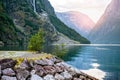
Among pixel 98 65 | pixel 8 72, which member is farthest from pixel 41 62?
pixel 98 65

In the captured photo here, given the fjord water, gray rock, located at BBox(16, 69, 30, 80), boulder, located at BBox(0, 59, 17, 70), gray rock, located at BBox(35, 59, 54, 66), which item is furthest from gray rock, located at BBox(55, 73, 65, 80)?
the fjord water

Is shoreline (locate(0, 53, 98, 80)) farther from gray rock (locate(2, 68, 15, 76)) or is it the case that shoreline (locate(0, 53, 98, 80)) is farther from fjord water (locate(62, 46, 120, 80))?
fjord water (locate(62, 46, 120, 80))

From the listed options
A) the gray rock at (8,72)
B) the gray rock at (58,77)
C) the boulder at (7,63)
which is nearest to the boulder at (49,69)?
the gray rock at (58,77)

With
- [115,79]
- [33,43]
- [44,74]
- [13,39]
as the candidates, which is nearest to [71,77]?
[44,74]

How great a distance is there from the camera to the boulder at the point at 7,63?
67.0 ft

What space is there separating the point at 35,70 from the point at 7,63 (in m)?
2.07

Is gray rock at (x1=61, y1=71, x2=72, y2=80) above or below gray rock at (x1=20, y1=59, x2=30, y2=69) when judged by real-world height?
below

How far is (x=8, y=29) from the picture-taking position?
644 ft

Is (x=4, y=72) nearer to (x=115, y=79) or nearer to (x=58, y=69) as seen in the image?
(x=58, y=69)

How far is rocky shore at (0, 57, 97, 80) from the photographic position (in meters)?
20.2

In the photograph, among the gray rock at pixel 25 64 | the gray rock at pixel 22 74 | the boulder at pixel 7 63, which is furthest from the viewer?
the gray rock at pixel 25 64

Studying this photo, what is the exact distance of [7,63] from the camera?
68.0 feet

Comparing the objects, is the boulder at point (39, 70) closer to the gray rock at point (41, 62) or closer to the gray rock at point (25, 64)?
the gray rock at point (41, 62)

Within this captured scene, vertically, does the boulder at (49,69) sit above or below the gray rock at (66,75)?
above
